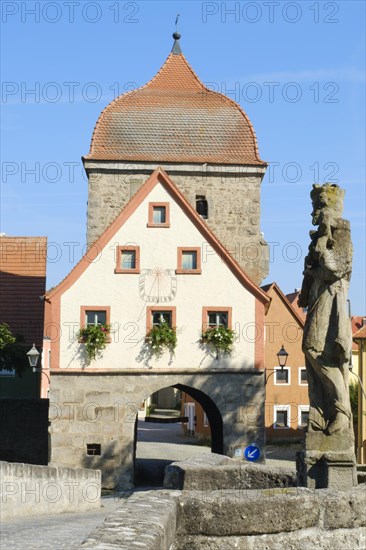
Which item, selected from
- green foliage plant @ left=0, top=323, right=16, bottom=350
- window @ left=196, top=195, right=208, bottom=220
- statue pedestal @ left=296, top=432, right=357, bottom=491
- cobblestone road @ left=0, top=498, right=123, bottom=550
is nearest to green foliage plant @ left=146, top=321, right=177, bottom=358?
green foliage plant @ left=0, top=323, right=16, bottom=350

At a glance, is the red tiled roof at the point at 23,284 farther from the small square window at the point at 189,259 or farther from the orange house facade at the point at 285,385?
the orange house facade at the point at 285,385

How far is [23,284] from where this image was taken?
36.0 metres

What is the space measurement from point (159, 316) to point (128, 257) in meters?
1.78

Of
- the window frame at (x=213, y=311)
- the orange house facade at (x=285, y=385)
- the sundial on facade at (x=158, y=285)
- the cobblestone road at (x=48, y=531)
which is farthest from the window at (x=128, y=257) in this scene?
the orange house facade at (x=285, y=385)

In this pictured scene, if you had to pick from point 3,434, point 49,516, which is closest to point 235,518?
point 49,516

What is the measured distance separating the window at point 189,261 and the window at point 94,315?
2.21 meters

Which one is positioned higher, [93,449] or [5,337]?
[5,337]

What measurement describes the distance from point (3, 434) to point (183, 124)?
11.8m

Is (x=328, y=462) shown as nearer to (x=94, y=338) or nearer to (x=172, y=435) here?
(x=94, y=338)

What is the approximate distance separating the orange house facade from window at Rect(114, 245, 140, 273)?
58.5ft

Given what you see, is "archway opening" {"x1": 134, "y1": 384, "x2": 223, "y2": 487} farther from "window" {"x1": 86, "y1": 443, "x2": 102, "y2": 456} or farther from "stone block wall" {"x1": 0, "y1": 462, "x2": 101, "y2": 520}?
"stone block wall" {"x1": 0, "y1": 462, "x2": 101, "y2": 520}

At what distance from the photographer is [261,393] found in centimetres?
2770

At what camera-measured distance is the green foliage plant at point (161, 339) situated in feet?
89.7

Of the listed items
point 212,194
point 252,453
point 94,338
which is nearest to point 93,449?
point 94,338
